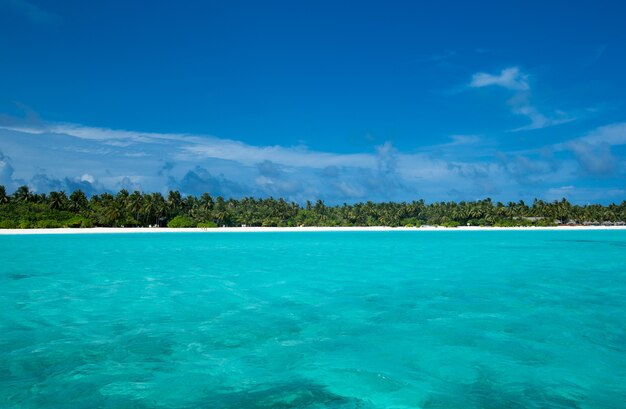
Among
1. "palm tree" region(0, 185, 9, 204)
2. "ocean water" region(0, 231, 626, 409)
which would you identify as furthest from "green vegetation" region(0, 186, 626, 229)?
"ocean water" region(0, 231, 626, 409)

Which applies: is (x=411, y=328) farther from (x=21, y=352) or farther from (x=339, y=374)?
(x=21, y=352)

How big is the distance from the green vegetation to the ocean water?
76.8 meters

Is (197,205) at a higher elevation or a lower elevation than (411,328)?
higher

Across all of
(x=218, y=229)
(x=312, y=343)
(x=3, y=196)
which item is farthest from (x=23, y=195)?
(x=312, y=343)

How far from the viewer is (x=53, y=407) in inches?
316

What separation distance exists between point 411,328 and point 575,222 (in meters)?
153

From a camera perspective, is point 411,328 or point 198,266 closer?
point 411,328

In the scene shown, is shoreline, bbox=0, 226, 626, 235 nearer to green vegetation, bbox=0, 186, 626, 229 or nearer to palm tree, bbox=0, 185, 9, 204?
green vegetation, bbox=0, 186, 626, 229

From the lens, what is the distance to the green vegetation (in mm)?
93812

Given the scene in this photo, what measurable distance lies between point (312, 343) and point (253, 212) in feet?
359

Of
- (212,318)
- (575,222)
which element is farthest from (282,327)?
(575,222)

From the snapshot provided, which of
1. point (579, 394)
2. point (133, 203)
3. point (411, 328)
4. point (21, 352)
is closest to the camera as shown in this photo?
point (579, 394)

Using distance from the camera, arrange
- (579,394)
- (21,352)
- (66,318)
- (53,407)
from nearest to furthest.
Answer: (53,407), (579,394), (21,352), (66,318)

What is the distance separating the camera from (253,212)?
120688mm
